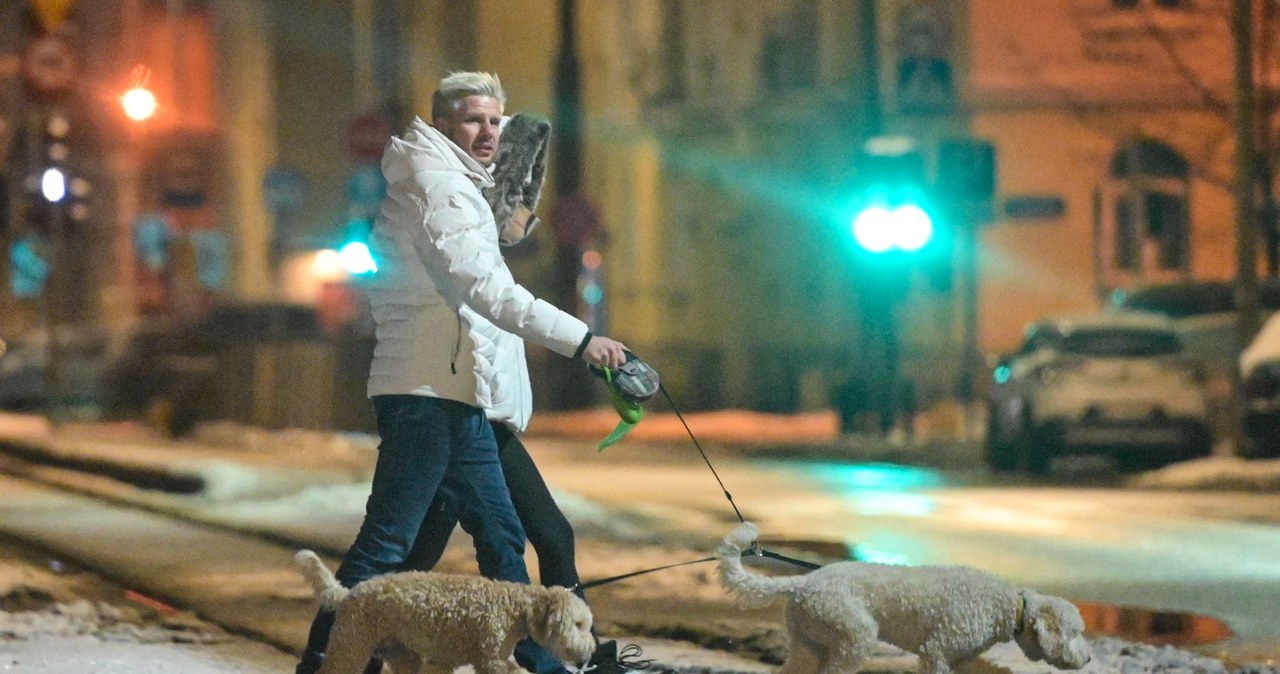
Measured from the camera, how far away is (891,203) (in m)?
24.1

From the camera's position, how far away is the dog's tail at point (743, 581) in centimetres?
627

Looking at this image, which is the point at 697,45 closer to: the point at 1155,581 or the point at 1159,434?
the point at 1159,434

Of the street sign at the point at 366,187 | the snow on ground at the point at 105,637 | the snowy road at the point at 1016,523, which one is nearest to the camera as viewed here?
the snow on ground at the point at 105,637

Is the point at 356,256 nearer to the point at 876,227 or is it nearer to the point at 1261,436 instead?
the point at 876,227

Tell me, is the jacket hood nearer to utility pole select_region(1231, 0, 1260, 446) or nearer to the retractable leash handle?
the retractable leash handle

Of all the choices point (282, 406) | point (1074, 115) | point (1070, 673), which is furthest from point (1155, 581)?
point (1074, 115)

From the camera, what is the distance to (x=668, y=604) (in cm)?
950

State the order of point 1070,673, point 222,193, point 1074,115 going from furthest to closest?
point 222,193 < point 1074,115 < point 1070,673

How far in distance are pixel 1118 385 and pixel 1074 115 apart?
12864 millimetres

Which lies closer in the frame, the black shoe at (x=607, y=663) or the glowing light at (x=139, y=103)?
the black shoe at (x=607, y=663)

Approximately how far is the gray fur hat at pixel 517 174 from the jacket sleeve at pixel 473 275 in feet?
1.18

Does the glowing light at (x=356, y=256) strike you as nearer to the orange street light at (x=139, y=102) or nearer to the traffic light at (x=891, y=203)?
the orange street light at (x=139, y=102)

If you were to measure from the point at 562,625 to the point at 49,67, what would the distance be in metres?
20.8

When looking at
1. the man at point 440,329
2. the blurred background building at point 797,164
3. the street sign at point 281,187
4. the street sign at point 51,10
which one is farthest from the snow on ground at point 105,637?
the street sign at point 281,187
